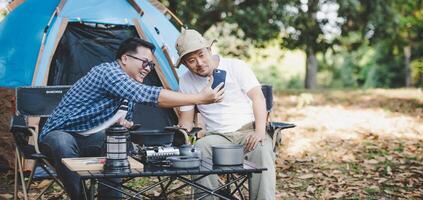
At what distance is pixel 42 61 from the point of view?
17.4ft

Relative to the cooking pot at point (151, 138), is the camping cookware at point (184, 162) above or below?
below

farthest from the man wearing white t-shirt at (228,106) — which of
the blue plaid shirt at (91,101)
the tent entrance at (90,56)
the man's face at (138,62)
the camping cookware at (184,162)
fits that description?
the tent entrance at (90,56)

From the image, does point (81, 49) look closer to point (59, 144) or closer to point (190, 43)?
point (190, 43)

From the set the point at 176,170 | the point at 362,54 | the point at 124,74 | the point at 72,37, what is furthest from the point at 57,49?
the point at 362,54

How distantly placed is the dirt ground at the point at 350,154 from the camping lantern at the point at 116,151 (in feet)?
6.14

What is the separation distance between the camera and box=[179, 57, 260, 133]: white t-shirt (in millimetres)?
3750

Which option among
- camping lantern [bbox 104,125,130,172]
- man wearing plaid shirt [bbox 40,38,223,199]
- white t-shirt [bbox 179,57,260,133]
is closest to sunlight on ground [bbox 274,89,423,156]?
white t-shirt [bbox 179,57,260,133]

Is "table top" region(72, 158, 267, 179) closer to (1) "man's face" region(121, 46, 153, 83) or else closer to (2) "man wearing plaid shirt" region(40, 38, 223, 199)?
(2) "man wearing plaid shirt" region(40, 38, 223, 199)

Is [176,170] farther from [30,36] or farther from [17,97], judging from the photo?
[30,36]

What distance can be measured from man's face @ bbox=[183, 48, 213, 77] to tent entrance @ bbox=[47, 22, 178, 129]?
6.56 ft

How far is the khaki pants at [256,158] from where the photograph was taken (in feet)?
10.8

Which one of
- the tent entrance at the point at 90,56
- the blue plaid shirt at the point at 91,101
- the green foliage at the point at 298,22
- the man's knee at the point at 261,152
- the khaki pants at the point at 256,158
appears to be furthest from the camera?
the green foliage at the point at 298,22

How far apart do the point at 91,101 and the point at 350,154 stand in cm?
340

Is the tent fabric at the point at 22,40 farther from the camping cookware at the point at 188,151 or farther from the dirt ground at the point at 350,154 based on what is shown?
the camping cookware at the point at 188,151
